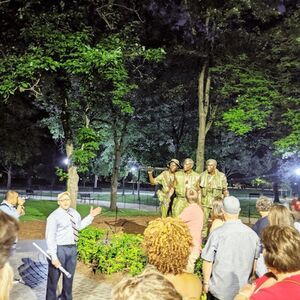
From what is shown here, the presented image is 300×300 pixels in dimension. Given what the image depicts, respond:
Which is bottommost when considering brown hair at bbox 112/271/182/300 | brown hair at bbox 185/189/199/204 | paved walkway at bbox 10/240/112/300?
paved walkway at bbox 10/240/112/300

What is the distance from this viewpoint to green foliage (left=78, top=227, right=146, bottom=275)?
9375mm

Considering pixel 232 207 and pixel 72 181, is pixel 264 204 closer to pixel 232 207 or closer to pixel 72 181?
pixel 232 207

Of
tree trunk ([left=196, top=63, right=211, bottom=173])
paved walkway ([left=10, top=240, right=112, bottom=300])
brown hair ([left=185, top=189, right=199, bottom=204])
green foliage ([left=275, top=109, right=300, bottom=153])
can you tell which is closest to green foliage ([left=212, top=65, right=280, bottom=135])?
green foliage ([left=275, top=109, right=300, bottom=153])

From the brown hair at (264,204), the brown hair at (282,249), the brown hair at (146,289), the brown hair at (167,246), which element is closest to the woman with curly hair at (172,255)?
the brown hair at (167,246)

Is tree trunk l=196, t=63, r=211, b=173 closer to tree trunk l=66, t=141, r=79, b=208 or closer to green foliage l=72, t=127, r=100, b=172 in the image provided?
tree trunk l=66, t=141, r=79, b=208

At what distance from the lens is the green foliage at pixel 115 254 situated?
30.8 feet

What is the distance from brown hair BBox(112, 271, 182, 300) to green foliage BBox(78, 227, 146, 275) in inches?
280

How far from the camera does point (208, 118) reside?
23391 mm

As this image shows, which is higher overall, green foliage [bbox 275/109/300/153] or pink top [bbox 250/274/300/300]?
green foliage [bbox 275/109/300/153]

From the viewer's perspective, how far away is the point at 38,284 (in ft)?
28.9

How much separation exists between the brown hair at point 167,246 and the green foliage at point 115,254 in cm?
543

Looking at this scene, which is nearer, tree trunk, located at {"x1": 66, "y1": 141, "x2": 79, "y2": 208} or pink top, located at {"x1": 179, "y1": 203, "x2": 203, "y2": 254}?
pink top, located at {"x1": 179, "y1": 203, "x2": 203, "y2": 254}

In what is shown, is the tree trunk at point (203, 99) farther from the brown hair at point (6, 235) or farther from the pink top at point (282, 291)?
the brown hair at point (6, 235)

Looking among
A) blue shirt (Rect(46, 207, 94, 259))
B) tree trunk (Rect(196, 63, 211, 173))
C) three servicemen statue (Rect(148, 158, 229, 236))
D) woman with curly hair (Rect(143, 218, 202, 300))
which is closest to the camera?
woman with curly hair (Rect(143, 218, 202, 300))
